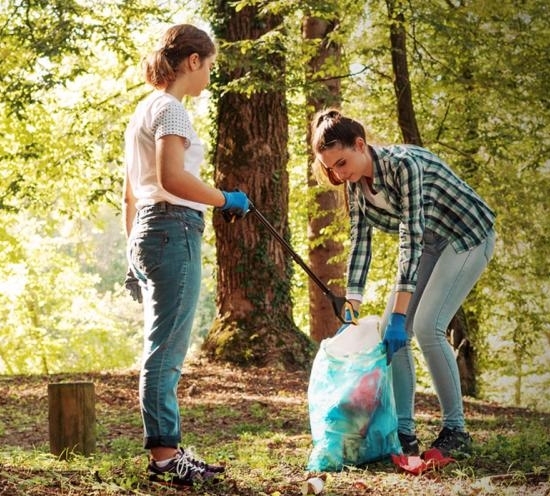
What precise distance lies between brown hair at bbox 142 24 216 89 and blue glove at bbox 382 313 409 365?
4.74 feet

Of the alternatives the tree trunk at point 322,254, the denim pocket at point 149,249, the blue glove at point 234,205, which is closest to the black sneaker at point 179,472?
the denim pocket at point 149,249

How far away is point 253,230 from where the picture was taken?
8.68m

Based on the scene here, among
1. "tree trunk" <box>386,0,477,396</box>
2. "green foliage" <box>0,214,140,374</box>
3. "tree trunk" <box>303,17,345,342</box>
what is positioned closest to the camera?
"tree trunk" <box>386,0,477,396</box>

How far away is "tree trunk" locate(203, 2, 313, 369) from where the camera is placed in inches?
337

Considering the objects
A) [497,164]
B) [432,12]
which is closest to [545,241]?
[497,164]

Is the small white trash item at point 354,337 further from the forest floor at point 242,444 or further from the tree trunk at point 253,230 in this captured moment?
the tree trunk at point 253,230

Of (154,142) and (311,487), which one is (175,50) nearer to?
(154,142)

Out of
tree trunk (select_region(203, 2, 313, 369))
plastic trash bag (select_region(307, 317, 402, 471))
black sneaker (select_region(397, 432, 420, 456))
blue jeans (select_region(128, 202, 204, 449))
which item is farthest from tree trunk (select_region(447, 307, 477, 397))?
blue jeans (select_region(128, 202, 204, 449))

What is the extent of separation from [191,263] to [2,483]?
1.04 metres

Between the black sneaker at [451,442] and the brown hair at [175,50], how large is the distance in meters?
2.14

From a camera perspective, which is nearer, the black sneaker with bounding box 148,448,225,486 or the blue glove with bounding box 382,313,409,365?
the black sneaker with bounding box 148,448,225,486

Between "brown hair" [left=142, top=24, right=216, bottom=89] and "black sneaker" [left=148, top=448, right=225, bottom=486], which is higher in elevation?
"brown hair" [left=142, top=24, right=216, bottom=89]

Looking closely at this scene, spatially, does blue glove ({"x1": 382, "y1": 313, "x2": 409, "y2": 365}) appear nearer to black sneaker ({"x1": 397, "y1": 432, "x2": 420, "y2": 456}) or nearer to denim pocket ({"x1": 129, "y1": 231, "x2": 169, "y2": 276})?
black sneaker ({"x1": 397, "y1": 432, "x2": 420, "y2": 456})

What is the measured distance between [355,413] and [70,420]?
4.89ft
